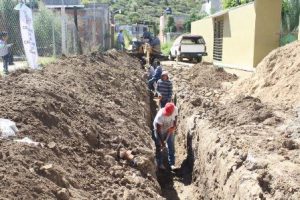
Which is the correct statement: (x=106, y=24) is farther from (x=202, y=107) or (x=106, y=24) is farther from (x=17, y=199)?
(x=17, y=199)

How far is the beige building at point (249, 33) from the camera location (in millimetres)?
18062

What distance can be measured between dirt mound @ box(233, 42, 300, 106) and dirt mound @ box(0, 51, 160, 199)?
13.7ft

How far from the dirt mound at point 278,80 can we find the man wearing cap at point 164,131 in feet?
10.3

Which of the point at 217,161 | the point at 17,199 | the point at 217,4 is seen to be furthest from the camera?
the point at 217,4

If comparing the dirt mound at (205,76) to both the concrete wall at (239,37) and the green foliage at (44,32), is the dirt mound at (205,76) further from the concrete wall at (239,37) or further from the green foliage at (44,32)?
the green foliage at (44,32)

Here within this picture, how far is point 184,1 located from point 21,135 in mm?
121448

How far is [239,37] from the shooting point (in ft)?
67.5

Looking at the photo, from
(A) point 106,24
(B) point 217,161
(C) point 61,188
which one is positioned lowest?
(B) point 217,161

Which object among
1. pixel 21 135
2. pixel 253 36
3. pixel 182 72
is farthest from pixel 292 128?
pixel 182 72

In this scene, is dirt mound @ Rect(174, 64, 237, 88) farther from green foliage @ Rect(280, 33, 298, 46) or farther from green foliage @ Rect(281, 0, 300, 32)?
green foliage @ Rect(281, 0, 300, 32)

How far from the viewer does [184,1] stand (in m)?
122

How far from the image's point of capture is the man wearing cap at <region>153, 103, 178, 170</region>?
353 inches

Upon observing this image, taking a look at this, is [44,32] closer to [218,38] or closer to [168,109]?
[168,109]

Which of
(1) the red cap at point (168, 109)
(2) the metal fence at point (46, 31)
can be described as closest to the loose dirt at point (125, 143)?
(1) the red cap at point (168, 109)
